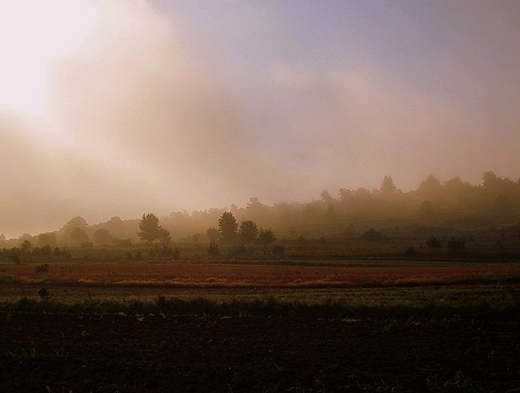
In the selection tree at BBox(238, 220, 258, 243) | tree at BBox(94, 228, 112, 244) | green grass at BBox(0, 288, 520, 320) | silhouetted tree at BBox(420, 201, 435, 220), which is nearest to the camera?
green grass at BBox(0, 288, 520, 320)

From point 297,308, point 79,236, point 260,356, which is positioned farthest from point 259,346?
point 79,236

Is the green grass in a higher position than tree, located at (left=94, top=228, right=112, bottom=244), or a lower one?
lower

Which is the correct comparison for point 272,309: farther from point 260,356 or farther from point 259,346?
point 260,356

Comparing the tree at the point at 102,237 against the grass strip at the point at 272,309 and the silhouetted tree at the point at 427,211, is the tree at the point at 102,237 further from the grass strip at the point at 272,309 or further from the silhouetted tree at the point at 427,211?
the grass strip at the point at 272,309

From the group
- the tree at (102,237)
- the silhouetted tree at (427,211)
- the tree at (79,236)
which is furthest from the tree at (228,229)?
the silhouetted tree at (427,211)

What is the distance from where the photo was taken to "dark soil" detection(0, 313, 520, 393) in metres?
11.9

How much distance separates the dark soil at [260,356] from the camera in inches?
468

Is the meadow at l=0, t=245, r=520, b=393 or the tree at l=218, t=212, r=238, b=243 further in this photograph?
the tree at l=218, t=212, r=238, b=243

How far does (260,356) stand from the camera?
14484 mm

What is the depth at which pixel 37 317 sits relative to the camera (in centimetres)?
2222

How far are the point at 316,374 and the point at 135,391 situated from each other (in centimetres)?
478

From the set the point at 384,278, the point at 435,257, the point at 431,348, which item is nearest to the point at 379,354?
the point at 431,348

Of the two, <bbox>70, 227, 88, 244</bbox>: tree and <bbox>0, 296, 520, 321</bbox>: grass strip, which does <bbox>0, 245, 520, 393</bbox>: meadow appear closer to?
<bbox>0, 296, 520, 321</bbox>: grass strip

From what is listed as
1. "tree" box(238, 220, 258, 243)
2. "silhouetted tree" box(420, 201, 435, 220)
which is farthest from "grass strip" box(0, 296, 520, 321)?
"silhouetted tree" box(420, 201, 435, 220)
